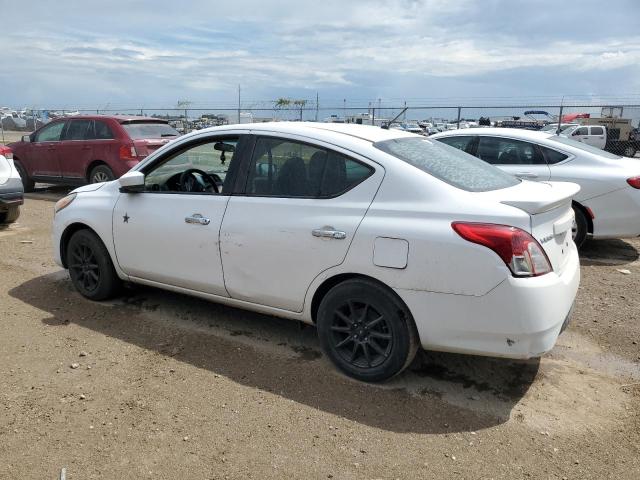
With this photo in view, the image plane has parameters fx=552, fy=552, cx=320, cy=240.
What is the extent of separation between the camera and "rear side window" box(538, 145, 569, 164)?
23.1 ft

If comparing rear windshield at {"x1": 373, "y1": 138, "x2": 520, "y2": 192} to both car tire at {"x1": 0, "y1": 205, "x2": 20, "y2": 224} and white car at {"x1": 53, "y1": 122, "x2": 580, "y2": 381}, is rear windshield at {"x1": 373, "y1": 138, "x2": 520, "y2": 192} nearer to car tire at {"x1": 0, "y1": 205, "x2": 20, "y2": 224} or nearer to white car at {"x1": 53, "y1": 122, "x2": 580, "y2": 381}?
white car at {"x1": 53, "y1": 122, "x2": 580, "y2": 381}

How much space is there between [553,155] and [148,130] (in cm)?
737

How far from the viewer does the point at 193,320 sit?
4652mm

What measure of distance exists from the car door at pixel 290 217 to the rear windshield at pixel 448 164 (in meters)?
0.28

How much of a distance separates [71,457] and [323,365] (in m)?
1.67

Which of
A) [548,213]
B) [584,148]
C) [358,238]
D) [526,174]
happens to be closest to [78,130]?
[526,174]

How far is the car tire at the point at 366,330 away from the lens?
3.33 m

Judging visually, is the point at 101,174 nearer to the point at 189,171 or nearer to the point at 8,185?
the point at 8,185

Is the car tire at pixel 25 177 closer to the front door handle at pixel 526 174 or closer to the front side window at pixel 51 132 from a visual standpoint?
the front side window at pixel 51 132

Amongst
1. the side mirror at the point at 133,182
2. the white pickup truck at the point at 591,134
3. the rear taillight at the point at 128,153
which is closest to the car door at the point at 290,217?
the side mirror at the point at 133,182

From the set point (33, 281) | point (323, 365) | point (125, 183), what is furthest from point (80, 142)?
point (323, 365)

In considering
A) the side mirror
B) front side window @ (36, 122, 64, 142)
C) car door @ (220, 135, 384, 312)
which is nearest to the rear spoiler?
car door @ (220, 135, 384, 312)

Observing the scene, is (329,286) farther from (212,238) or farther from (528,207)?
(528,207)

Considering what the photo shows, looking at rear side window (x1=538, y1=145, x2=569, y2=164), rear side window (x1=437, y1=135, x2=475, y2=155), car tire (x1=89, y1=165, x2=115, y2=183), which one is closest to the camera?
rear side window (x1=538, y1=145, x2=569, y2=164)
